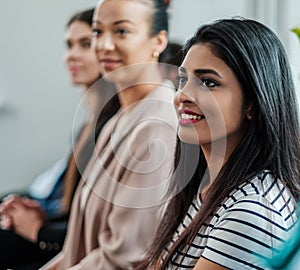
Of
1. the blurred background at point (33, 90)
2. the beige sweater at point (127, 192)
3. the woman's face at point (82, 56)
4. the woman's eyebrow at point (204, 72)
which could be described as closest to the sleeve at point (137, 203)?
the beige sweater at point (127, 192)

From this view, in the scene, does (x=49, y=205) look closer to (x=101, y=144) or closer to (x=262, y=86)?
(x=101, y=144)

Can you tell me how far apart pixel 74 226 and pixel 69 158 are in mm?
615

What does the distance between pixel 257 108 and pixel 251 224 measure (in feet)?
0.58

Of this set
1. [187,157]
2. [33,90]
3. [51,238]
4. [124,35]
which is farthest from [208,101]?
[33,90]

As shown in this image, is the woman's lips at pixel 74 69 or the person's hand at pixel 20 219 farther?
the woman's lips at pixel 74 69

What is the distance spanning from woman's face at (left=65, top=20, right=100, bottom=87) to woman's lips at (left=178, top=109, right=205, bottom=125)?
3.24 feet

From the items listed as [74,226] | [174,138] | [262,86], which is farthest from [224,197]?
[74,226]

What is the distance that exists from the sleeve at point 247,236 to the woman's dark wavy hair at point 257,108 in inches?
2.5

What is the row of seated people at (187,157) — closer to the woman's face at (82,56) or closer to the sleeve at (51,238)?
the sleeve at (51,238)

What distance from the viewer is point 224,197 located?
1.05 m

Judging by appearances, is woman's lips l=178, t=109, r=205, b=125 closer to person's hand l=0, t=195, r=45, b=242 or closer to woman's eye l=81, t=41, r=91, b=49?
person's hand l=0, t=195, r=45, b=242

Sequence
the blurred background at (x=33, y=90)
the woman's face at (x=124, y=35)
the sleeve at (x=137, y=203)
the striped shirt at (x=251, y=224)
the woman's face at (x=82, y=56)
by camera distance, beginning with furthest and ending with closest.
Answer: the blurred background at (x=33, y=90), the woman's face at (x=82, y=56), the woman's face at (x=124, y=35), the sleeve at (x=137, y=203), the striped shirt at (x=251, y=224)

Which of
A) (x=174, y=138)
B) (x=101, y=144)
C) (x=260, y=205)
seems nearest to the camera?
(x=260, y=205)

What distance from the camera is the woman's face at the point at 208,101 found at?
1.05 m
